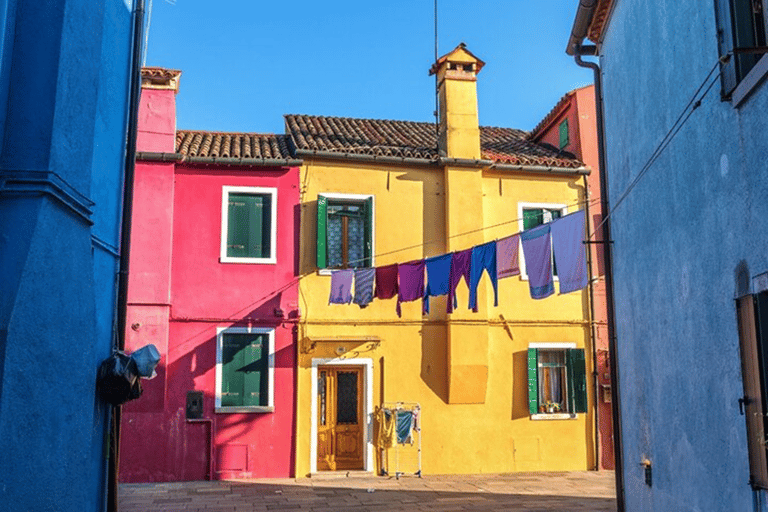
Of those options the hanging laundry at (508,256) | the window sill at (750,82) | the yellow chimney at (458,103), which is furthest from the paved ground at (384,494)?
the window sill at (750,82)

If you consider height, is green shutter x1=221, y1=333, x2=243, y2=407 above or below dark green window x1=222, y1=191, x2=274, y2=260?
below

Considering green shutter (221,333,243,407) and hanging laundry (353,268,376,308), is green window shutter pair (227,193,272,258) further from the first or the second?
hanging laundry (353,268,376,308)

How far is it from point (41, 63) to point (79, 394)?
9.47 feet

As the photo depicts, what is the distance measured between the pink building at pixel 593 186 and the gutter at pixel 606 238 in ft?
17.1

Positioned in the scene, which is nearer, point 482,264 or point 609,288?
point 609,288

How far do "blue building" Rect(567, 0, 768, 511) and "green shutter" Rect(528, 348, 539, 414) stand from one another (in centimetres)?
642

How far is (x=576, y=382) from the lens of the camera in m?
16.1

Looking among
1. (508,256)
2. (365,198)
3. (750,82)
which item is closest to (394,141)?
(365,198)

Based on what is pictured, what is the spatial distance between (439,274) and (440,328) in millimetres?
3586

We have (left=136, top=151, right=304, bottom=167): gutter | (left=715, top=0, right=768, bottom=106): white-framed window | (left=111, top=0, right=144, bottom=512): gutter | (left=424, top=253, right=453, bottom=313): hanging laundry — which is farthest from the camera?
(left=136, top=151, right=304, bottom=167): gutter

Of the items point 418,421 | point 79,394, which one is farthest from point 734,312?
point 418,421

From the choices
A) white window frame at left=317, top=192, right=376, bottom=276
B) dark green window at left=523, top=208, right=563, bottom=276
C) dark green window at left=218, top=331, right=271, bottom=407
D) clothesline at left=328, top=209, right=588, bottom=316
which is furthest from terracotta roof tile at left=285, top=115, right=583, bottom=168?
dark green window at left=218, top=331, right=271, bottom=407

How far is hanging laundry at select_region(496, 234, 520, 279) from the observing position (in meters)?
10.5

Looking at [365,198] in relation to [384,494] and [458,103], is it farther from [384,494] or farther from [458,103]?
[384,494]
